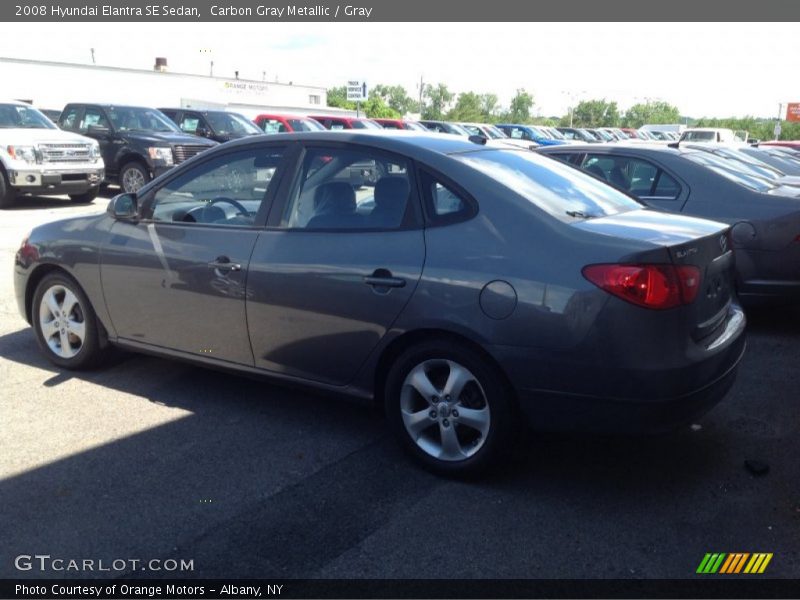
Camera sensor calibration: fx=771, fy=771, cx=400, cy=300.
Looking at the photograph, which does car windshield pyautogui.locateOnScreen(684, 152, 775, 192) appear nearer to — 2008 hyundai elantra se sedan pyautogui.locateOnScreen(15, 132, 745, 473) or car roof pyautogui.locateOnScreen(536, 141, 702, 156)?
car roof pyautogui.locateOnScreen(536, 141, 702, 156)

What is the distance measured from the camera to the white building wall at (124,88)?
32.7 metres

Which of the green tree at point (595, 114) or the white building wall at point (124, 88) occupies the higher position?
the white building wall at point (124, 88)

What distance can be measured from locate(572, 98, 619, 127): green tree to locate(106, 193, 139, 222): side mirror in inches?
3011

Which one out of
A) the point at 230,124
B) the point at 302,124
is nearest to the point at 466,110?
the point at 302,124

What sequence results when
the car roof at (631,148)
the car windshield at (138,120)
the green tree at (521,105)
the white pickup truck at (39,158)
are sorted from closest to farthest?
the car roof at (631,148) → the white pickup truck at (39,158) → the car windshield at (138,120) → the green tree at (521,105)

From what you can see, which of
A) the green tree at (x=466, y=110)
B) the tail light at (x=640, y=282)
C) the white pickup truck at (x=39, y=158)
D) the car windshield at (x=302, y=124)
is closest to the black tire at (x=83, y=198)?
the white pickup truck at (x=39, y=158)

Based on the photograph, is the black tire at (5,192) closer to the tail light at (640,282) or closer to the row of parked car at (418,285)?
the row of parked car at (418,285)

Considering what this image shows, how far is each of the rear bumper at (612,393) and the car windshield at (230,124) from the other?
1619 centimetres

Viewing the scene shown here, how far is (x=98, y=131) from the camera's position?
16.0 metres

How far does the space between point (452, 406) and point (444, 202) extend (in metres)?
1.02

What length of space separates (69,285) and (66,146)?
9.72m

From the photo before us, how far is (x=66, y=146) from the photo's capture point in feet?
45.3

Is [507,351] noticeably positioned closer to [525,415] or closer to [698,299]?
[525,415]

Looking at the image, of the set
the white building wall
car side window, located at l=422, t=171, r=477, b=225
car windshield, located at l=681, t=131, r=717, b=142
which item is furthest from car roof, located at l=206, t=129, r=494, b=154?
car windshield, located at l=681, t=131, r=717, b=142
